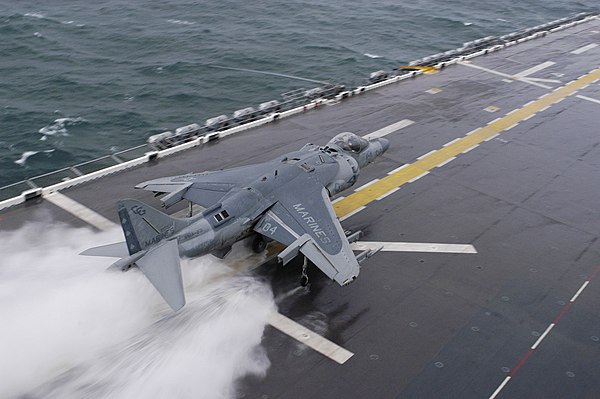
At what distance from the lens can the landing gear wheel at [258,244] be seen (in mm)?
29672

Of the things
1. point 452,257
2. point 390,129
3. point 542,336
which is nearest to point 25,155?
point 390,129

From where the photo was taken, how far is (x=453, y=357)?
2386 centimetres

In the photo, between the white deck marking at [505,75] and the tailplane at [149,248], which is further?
the white deck marking at [505,75]

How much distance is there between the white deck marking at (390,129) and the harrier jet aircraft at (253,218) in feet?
25.7

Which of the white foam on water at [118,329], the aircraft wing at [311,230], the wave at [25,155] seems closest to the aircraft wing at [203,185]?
the aircraft wing at [311,230]

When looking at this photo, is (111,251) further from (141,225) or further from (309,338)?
(309,338)

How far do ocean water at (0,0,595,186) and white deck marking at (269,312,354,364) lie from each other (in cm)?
2976

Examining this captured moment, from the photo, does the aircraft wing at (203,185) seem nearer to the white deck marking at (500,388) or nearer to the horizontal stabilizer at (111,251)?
the horizontal stabilizer at (111,251)

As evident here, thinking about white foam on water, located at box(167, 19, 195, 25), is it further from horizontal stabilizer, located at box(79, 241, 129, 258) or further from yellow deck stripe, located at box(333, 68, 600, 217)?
horizontal stabilizer, located at box(79, 241, 129, 258)

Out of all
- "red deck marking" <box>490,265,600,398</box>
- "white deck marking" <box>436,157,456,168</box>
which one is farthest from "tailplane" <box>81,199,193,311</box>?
"white deck marking" <box>436,157,456,168</box>

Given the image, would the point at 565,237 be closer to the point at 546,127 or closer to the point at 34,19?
the point at 546,127

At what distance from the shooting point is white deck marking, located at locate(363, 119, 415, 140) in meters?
42.9

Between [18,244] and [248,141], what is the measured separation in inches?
665

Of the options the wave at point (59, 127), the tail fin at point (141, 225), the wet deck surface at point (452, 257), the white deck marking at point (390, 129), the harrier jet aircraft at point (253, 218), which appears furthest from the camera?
the wave at point (59, 127)
